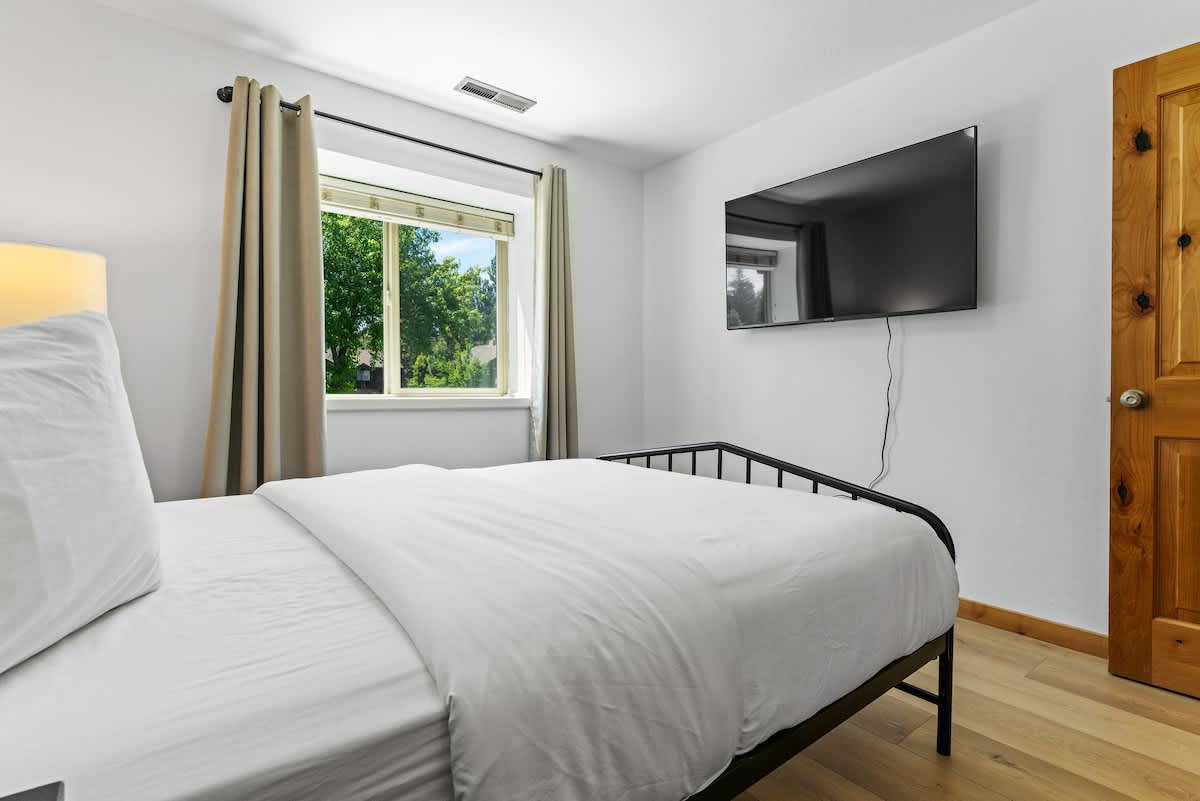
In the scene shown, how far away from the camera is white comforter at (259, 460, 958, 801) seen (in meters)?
0.73

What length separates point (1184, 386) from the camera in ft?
5.93

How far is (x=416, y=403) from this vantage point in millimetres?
3047

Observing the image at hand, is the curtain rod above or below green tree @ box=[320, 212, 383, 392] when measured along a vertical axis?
above

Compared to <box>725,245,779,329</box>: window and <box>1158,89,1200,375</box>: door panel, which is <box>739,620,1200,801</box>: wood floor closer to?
<box>1158,89,1200,375</box>: door panel

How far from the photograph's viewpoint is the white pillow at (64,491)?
680 mm

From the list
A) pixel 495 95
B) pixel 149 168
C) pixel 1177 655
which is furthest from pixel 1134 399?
pixel 149 168

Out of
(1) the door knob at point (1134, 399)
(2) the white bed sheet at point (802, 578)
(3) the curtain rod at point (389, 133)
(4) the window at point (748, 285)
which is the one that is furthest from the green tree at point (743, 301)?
(2) the white bed sheet at point (802, 578)

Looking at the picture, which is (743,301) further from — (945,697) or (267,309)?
(267,309)

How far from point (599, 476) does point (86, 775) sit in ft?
4.84

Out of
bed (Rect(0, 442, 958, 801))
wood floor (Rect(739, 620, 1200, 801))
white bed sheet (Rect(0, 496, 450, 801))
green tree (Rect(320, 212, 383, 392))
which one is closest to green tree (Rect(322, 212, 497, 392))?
green tree (Rect(320, 212, 383, 392))

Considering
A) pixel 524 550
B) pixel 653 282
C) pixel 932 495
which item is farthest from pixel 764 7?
pixel 524 550

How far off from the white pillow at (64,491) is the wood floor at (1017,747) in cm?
132

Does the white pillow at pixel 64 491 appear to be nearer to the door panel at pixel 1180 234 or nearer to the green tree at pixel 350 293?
the green tree at pixel 350 293

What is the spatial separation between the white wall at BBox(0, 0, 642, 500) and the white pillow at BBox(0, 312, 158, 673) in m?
1.59
